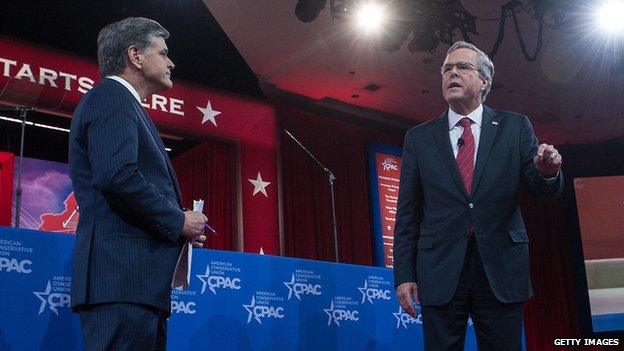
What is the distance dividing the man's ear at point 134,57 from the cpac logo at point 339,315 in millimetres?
1518

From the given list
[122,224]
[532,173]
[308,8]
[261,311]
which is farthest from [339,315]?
[308,8]

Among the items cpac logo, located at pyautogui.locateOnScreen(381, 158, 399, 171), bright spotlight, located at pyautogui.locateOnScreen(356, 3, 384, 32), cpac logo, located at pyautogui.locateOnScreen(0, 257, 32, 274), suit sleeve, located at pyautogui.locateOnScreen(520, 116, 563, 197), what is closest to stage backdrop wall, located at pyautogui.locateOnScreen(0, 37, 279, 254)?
cpac logo, located at pyautogui.locateOnScreen(381, 158, 399, 171)

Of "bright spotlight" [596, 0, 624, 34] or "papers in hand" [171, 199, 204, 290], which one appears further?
"bright spotlight" [596, 0, 624, 34]

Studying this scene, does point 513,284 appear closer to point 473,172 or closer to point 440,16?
point 473,172

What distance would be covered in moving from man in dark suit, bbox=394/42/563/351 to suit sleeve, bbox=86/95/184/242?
759mm

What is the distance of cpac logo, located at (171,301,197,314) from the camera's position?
244 centimetres

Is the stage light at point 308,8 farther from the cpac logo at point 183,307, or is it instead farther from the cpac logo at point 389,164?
the cpac logo at point 183,307

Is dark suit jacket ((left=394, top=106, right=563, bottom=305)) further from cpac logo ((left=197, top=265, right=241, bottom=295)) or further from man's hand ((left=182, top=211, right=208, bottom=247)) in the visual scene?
cpac logo ((left=197, top=265, right=241, bottom=295))

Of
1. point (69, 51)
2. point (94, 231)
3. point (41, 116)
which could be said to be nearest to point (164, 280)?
point (94, 231)

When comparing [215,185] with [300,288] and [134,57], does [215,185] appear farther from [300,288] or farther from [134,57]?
[134,57]

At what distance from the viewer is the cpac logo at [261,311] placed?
2.63 metres

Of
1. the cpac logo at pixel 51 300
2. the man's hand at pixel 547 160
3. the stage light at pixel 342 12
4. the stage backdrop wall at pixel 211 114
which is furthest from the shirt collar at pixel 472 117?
the stage backdrop wall at pixel 211 114

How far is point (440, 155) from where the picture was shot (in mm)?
2021

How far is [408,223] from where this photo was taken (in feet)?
6.64
